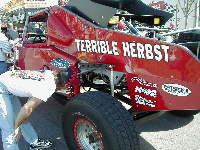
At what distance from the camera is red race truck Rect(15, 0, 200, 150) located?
2080 mm

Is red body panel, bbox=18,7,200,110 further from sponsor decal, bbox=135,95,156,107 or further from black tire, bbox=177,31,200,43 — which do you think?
black tire, bbox=177,31,200,43

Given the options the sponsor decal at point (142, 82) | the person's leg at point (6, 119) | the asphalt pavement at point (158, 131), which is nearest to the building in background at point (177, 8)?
the asphalt pavement at point (158, 131)

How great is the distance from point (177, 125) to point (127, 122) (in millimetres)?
1898

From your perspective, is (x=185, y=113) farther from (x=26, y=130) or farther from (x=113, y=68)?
(x=26, y=130)

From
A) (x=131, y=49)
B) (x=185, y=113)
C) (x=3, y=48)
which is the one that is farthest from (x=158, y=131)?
(x=3, y=48)

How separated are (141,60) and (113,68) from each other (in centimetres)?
42

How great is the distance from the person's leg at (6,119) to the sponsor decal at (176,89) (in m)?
1.74

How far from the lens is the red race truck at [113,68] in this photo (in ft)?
6.82

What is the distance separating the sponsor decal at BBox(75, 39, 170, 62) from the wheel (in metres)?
0.53

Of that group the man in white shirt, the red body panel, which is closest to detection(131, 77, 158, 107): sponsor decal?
the red body panel

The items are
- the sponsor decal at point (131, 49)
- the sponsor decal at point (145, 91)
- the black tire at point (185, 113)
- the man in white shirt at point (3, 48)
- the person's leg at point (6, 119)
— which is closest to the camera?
the sponsor decal at point (131, 49)

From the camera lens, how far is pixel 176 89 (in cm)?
208

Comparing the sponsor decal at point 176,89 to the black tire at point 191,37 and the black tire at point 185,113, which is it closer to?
the black tire at point 191,37

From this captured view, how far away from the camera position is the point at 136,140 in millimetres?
2195
